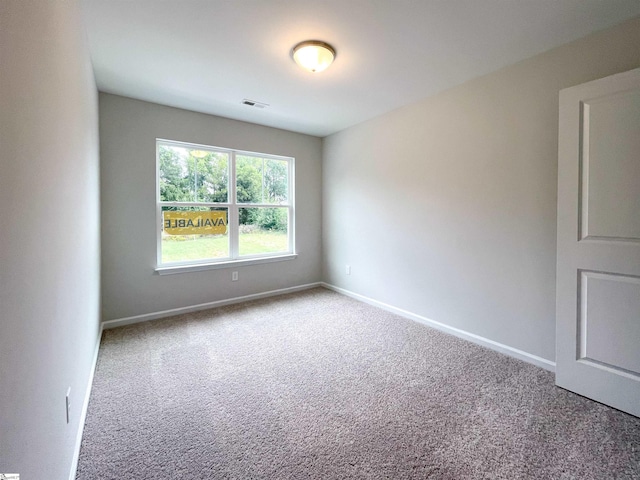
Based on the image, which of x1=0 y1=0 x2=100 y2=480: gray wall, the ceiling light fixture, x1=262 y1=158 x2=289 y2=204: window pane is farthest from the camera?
x1=262 y1=158 x2=289 y2=204: window pane

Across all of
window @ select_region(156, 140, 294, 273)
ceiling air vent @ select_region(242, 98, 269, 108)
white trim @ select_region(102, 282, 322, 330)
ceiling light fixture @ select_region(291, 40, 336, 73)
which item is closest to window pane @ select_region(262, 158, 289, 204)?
window @ select_region(156, 140, 294, 273)

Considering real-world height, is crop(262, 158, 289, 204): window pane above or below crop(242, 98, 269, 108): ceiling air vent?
below

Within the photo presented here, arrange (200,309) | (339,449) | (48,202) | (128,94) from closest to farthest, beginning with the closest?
(48,202), (339,449), (128,94), (200,309)

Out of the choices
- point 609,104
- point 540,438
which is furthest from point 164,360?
point 609,104

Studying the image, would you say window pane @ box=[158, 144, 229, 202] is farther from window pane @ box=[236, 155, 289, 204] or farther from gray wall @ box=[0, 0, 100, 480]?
gray wall @ box=[0, 0, 100, 480]

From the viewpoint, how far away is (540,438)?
159cm

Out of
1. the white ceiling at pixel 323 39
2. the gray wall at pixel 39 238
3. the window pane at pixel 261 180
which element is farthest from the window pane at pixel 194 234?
the gray wall at pixel 39 238

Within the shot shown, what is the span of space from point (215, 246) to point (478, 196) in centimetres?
310

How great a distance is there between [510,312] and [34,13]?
10.9ft

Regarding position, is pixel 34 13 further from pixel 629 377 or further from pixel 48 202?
pixel 629 377

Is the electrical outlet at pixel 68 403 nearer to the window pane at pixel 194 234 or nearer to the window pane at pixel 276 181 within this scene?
the window pane at pixel 194 234

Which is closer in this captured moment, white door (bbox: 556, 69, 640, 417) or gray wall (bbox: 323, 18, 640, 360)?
white door (bbox: 556, 69, 640, 417)

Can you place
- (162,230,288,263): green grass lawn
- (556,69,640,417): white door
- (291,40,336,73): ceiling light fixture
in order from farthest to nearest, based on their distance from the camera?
(162,230,288,263): green grass lawn, (291,40,336,73): ceiling light fixture, (556,69,640,417): white door

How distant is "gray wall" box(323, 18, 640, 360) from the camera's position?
2223 mm
